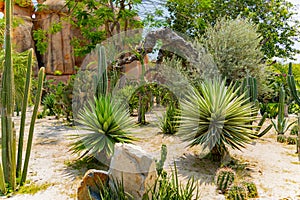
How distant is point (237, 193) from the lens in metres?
3.17

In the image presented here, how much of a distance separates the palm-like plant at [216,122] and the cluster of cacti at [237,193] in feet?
3.51

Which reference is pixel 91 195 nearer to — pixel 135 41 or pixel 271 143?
pixel 271 143

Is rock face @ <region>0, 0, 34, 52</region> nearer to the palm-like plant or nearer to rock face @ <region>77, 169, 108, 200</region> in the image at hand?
the palm-like plant

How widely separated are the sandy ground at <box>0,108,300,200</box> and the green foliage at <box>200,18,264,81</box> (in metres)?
5.21

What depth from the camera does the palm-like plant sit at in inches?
170

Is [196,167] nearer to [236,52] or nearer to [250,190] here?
[250,190]

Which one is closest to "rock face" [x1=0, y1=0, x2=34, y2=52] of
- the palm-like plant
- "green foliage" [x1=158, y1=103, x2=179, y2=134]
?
"green foliage" [x1=158, y1=103, x2=179, y2=134]

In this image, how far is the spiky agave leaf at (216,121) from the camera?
431cm

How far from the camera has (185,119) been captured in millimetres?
4789

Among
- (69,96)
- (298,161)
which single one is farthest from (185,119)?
(69,96)

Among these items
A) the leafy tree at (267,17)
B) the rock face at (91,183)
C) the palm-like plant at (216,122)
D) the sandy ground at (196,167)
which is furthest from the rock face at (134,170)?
the leafy tree at (267,17)

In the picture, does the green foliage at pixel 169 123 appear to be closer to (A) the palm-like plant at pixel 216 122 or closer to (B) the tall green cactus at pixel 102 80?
(A) the palm-like plant at pixel 216 122

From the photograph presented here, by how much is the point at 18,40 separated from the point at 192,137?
45.1ft

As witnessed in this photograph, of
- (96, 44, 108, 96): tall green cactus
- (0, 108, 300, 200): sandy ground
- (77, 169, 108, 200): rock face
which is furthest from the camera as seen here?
(96, 44, 108, 96): tall green cactus
